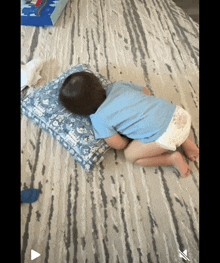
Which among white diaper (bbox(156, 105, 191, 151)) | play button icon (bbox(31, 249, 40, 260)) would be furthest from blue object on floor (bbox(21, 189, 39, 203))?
white diaper (bbox(156, 105, 191, 151))

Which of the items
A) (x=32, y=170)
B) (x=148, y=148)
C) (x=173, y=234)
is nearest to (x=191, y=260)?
(x=173, y=234)

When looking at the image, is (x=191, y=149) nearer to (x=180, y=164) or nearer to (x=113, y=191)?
(x=180, y=164)

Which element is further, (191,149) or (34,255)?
(191,149)

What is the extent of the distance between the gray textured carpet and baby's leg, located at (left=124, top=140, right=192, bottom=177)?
59mm

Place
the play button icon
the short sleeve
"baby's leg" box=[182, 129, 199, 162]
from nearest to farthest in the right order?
the play button icon
the short sleeve
"baby's leg" box=[182, 129, 199, 162]

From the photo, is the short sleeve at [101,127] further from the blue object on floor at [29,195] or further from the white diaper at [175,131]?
the blue object on floor at [29,195]

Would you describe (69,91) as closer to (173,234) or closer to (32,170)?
(32,170)

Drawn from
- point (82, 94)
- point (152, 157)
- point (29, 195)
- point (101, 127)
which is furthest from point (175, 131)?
point (29, 195)

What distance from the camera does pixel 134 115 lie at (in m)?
1.07

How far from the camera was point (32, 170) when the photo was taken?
125 cm

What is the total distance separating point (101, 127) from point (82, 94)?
195mm

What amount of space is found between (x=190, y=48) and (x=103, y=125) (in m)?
1.14

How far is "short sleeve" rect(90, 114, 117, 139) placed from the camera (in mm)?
1131

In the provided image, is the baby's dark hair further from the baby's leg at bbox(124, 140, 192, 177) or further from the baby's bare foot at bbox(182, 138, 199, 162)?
the baby's bare foot at bbox(182, 138, 199, 162)
